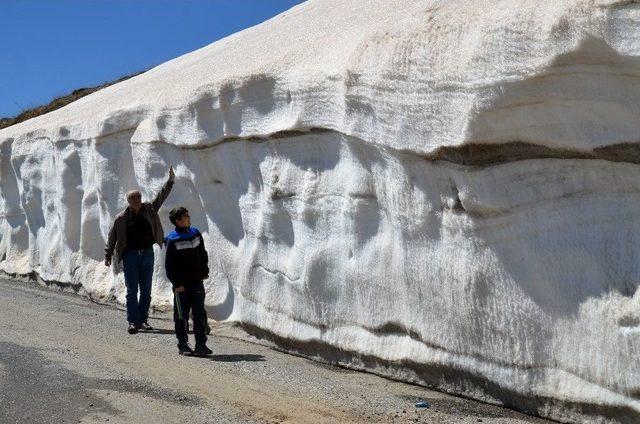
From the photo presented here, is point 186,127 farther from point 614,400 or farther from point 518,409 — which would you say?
point 614,400

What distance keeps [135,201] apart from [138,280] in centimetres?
95

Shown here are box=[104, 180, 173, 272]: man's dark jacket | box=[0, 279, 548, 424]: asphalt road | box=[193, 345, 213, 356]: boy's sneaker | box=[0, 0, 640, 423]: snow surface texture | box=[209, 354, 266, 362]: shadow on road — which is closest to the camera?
box=[0, 0, 640, 423]: snow surface texture

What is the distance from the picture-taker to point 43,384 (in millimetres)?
7613

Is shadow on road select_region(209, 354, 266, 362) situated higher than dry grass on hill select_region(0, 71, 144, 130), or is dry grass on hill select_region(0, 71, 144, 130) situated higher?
dry grass on hill select_region(0, 71, 144, 130)

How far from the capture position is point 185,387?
7.65 m

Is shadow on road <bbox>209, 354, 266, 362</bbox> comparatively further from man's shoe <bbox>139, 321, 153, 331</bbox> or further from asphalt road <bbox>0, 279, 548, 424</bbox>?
man's shoe <bbox>139, 321, 153, 331</bbox>

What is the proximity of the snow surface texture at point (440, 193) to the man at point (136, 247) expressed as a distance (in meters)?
0.71

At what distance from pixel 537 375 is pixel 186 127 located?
6514 millimetres

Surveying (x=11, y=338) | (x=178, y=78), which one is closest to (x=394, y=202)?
(x=11, y=338)

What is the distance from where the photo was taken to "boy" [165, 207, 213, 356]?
9414 mm

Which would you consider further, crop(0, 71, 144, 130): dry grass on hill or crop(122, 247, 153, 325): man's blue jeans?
crop(0, 71, 144, 130): dry grass on hill

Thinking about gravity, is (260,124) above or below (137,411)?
above

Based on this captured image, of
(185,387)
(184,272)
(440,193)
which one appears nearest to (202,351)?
(184,272)

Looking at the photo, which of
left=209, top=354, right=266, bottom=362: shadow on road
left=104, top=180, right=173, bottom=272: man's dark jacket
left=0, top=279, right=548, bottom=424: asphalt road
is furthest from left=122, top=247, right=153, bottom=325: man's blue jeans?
left=209, top=354, right=266, bottom=362: shadow on road
